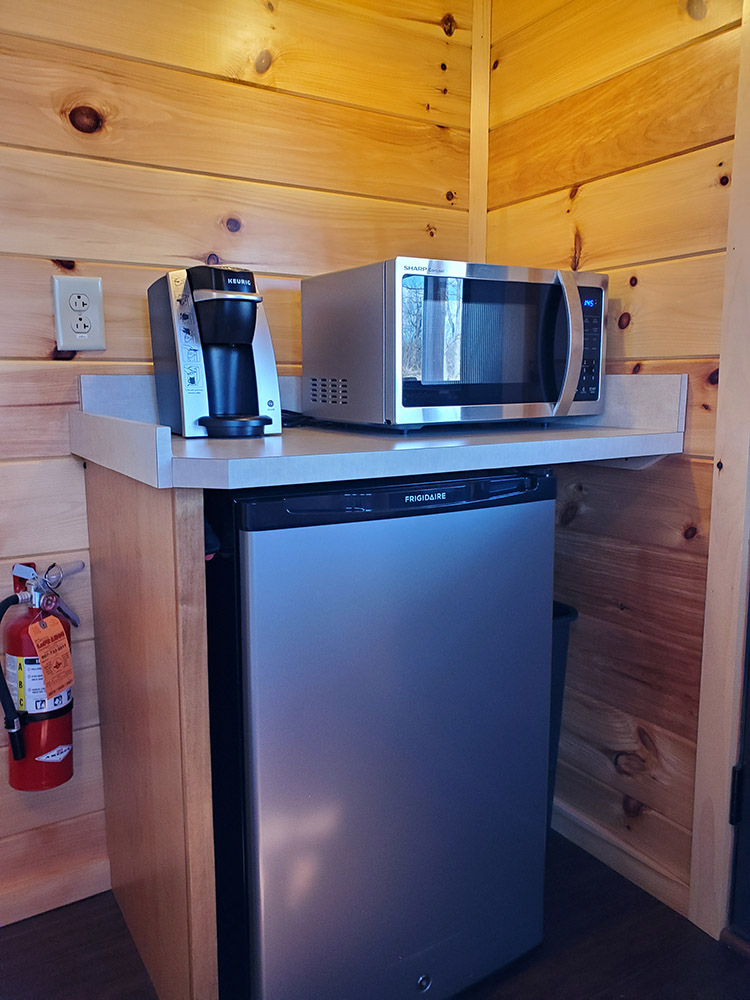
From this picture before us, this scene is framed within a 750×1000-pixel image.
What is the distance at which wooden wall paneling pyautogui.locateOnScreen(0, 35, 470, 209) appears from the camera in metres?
1.29

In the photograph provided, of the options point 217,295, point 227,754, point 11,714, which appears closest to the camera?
point 227,754

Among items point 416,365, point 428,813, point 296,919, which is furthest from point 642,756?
point 416,365

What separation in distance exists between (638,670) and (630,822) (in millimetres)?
312

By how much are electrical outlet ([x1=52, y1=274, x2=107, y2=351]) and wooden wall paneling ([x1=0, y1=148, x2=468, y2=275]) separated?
0.17 ft

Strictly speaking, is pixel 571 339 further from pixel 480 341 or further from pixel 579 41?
pixel 579 41

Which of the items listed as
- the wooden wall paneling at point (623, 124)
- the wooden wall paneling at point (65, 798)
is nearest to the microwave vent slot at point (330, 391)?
the wooden wall paneling at point (623, 124)

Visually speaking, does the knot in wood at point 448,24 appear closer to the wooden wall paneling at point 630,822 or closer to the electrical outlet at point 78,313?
the electrical outlet at point 78,313

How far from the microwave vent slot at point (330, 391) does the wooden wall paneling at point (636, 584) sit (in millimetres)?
624

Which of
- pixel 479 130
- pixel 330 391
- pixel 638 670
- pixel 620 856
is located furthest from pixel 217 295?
pixel 620 856

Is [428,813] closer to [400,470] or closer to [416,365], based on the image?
[400,470]

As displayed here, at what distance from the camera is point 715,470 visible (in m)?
1.33

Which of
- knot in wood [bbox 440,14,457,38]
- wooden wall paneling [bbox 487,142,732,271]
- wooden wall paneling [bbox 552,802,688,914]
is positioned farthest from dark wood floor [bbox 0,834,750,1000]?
knot in wood [bbox 440,14,457,38]

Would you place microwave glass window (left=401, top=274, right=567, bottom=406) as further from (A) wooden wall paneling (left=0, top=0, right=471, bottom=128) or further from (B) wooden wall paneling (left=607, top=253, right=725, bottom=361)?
(A) wooden wall paneling (left=0, top=0, right=471, bottom=128)

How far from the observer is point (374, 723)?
1081 millimetres
